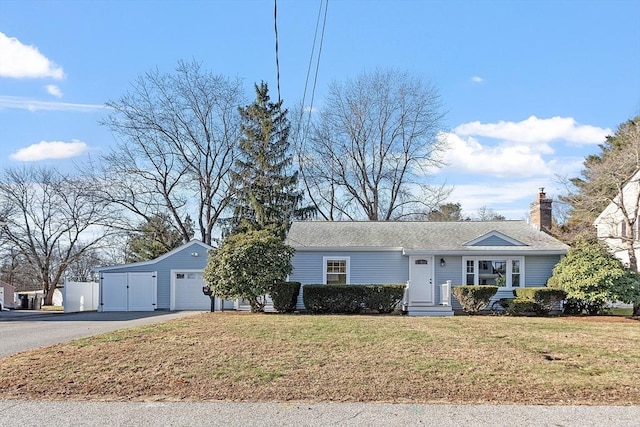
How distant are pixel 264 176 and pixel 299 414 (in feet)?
92.6

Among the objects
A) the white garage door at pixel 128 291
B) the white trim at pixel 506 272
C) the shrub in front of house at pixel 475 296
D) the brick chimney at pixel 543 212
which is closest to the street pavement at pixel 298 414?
the shrub in front of house at pixel 475 296

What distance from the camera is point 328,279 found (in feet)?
68.4

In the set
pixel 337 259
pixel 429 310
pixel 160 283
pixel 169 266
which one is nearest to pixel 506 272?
pixel 429 310

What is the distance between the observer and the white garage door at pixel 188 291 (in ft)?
81.0

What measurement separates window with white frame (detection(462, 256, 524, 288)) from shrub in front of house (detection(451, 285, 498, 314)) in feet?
5.28

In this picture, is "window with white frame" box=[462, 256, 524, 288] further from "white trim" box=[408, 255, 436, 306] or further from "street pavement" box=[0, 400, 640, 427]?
"street pavement" box=[0, 400, 640, 427]

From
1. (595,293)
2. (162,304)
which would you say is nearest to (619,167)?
(595,293)

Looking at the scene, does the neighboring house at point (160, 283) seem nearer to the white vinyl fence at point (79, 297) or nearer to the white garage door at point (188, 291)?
the white garage door at point (188, 291)

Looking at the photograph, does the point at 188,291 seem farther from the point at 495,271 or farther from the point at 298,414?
the point at 298,414

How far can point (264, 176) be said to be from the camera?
33.8 m

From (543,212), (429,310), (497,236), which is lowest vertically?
(429,310)

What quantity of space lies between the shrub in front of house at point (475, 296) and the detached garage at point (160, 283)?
11510 mm

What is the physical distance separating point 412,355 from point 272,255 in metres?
9.67

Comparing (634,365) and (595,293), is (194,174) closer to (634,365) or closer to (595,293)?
(595,293)
